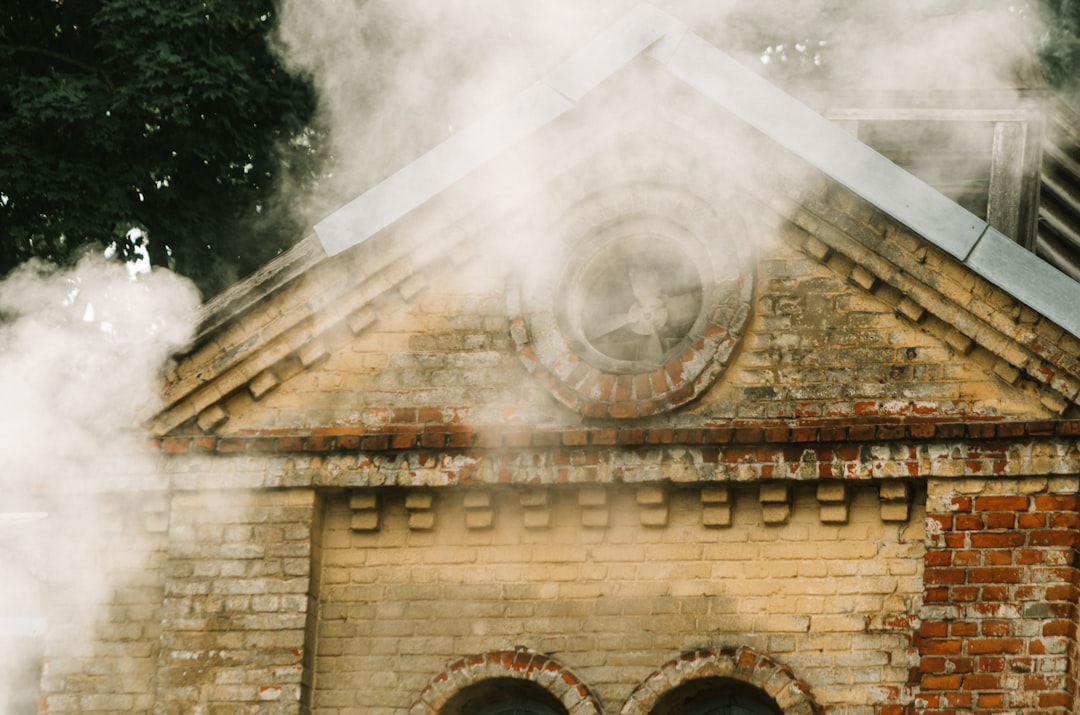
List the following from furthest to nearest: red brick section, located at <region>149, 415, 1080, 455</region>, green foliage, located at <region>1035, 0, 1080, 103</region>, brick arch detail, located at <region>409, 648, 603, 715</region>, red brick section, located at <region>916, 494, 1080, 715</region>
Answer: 1. green foliage, located at <region>1035, 0, 1080, 103</region>
2. brick arch detail, located at <region>409, 648, 603, 715</region>
3. red brick section, located at <region>149, 415, 1080, 455</region>
4. red brick section, located at <region>916, 494, 1080, 715</region>

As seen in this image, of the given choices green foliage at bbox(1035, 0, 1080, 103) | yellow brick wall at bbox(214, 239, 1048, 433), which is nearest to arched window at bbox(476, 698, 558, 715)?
yellow brick wall at bbox(214, 239, 1048, 433)

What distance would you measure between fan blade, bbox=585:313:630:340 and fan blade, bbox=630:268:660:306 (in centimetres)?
13

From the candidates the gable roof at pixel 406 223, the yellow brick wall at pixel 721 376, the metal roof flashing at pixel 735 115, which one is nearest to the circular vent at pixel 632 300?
the yellow brick wall at pixel 721 376

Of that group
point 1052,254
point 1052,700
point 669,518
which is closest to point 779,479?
point 669,518

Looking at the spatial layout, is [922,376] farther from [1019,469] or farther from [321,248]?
[321,248]

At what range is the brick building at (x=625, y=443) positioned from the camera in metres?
7.77

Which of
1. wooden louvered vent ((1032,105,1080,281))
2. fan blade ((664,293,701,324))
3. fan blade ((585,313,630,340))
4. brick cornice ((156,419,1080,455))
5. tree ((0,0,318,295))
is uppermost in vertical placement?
tree ((0,0,318,295))

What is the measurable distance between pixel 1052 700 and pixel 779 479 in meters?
1.64

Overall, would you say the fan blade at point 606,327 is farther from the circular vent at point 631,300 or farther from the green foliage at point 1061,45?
the green foliage at point 1061,45

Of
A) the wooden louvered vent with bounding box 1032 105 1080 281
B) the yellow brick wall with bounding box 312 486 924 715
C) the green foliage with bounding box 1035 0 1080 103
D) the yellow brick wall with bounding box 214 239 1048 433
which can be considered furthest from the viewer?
the green foliage with bounding box 1035 0 1080 103

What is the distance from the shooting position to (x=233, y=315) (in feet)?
28.1

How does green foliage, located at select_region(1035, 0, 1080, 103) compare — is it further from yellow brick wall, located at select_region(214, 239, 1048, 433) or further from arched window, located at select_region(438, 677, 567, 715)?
arched window, located at select_region(438, 677, 567, 715)

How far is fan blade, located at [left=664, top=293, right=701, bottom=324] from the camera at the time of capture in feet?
28.1

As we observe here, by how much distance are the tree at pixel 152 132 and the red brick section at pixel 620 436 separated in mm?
5904
